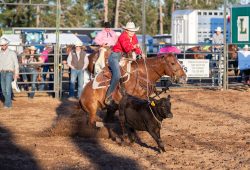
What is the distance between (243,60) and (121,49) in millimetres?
10171

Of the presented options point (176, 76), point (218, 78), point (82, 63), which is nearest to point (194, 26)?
point (218, 78)

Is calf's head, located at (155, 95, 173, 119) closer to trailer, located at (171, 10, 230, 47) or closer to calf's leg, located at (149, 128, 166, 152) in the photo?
calf's leg, located at (149, 128, 166, 152)

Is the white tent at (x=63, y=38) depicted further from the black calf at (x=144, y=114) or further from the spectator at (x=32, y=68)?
the black calf at (x=144, y=114)

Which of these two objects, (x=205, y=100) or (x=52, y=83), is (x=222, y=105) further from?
(x=52, y=83)

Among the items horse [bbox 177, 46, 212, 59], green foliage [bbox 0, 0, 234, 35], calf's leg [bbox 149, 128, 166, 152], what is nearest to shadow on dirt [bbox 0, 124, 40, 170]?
calf's leg [bbox 149, 128, 166, 152]

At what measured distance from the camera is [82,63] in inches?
714

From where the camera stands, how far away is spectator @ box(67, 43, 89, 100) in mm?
18031

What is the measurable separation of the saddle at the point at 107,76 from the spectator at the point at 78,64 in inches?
254

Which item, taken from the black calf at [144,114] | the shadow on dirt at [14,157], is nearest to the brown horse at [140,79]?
the black calf at [144,114]

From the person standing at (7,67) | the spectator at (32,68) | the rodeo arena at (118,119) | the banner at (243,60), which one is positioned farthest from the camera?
the banner at (243,60)

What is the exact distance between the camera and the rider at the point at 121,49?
441 inches

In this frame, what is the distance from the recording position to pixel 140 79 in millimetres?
11367

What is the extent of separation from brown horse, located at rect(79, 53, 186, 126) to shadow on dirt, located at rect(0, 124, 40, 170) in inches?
62.1

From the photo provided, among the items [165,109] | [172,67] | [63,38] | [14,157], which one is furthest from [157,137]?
[63,38]
